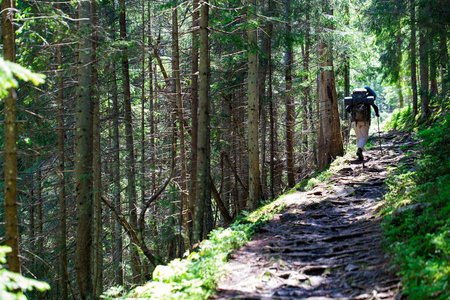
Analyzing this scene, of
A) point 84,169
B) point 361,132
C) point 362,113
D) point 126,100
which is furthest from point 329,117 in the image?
point 84,169

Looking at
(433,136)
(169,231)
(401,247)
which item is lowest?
(169,231)

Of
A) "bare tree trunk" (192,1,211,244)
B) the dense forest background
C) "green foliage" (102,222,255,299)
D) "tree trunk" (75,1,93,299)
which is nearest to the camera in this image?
"green foliage" (102,222,255,299)

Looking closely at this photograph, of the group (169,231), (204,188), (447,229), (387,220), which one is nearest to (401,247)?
(447,229)

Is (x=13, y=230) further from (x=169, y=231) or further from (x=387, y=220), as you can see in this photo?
(x=169, y=231)

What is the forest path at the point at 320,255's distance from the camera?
171 inches

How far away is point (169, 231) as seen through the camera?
58.2 ft

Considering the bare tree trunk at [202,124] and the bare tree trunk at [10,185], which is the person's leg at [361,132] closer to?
the bare tree trunk at [202,124]

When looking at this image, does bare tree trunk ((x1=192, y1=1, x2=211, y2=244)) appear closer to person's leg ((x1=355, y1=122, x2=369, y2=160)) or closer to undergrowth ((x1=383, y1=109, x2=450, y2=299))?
undergrowth ((x1=383, y1=109, x2=450, y2=299))

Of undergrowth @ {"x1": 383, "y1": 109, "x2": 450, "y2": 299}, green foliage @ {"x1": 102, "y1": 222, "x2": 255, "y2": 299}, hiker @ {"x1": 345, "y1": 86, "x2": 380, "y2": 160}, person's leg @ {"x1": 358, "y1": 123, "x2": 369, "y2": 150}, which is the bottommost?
green foliage @ {"x1": 102, "y1": 222, "x2": 255, "y2": 299}

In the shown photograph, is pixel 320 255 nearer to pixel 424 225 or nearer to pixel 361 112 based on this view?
pixel 424 225

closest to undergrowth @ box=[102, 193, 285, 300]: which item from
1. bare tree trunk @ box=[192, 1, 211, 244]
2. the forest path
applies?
the forest path

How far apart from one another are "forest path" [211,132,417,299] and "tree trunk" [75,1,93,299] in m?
4.74

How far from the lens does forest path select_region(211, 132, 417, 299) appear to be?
4.36 metres

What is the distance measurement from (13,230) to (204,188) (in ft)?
16.9
